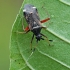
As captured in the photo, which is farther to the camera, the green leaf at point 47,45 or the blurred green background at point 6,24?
the blurred green background at point 6,24

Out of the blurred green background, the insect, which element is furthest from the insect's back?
the blurred green background

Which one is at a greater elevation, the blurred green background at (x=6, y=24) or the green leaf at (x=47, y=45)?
the green leaf at (x=47, y=45)

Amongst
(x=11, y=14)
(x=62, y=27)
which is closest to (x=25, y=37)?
(x=62, y=27)

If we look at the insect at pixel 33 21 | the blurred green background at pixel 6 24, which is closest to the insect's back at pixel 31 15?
the insect at pixel 33 21

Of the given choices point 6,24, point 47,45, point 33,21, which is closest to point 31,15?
point 33,21

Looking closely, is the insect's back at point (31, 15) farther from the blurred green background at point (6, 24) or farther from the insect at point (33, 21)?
the blurred green background at point (6, 24)

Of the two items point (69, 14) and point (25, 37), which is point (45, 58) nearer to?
point (25, 37)
